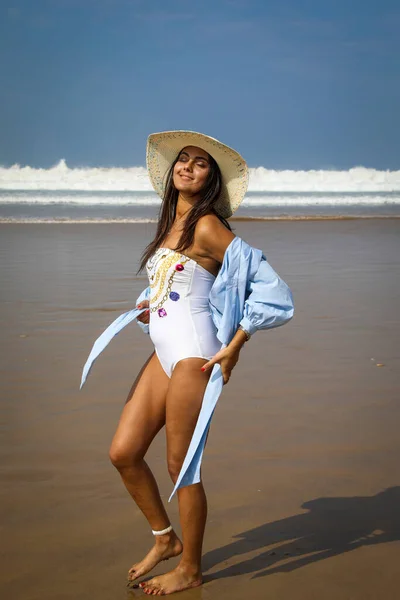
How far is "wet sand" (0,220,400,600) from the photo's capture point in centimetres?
310

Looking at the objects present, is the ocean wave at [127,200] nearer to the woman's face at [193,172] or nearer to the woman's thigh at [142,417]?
the woman's face at [193,172]

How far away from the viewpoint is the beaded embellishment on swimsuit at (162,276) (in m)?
3.09

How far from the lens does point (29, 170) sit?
151 ft

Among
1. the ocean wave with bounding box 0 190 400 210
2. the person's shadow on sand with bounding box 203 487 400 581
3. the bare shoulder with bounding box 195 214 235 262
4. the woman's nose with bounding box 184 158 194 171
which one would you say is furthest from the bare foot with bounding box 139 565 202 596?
the ocean wave with bounding box 0 190 400 210

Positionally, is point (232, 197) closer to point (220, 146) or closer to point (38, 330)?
point (220, 146)

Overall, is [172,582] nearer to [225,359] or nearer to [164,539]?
[164,539]

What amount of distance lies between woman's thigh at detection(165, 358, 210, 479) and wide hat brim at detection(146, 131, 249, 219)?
697mm

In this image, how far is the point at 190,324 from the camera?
3.05 m

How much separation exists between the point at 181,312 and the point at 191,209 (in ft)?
1.32

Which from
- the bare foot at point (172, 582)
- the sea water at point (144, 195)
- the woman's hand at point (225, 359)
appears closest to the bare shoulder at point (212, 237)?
the woman's hand at point (225, 359)

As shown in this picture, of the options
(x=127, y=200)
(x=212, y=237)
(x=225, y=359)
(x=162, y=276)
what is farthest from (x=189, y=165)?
(x=127, y=200)

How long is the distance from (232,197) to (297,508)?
1431 millimetres

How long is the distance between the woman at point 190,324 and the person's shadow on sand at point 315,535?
0.25 meters

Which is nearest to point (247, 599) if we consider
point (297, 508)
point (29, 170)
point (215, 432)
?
point (297, 508)
